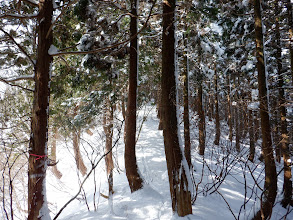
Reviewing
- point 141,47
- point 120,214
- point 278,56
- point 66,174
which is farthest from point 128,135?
point 66,174

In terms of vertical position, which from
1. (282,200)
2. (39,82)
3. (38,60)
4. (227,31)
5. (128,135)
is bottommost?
(282,200)

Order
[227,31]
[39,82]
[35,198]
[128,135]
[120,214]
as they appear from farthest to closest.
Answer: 1. [227,31]
2. [128,135]
3. [120,214]
4. [39,82]
5. [35,198]

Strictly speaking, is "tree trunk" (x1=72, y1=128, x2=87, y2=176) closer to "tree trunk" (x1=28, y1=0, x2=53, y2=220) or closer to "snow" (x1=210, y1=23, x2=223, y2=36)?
"tree trunk" (x1=28, y1=0, x2=53, y2=220)

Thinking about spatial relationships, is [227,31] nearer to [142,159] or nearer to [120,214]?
[142,159]

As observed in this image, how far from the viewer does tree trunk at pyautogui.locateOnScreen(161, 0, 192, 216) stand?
364cm

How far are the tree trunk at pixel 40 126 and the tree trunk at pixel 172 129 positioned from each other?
2.28 metres

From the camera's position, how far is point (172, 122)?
12.5 feet

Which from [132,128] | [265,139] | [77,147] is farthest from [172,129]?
[77,147]

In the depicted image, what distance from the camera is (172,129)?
12.5ft

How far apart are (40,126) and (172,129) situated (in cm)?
248

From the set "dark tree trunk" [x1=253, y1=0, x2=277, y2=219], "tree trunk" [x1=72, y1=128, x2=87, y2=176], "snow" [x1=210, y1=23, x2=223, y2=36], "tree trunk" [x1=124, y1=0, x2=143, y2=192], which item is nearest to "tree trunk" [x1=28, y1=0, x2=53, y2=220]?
"tree trunk" [x1=72, y1=128, x2=87, y2=176]

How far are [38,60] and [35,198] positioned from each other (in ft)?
7.85

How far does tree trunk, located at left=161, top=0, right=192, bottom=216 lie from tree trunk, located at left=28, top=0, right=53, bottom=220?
7.50 feet

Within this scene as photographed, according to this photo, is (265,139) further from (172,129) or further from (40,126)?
(40,126)
